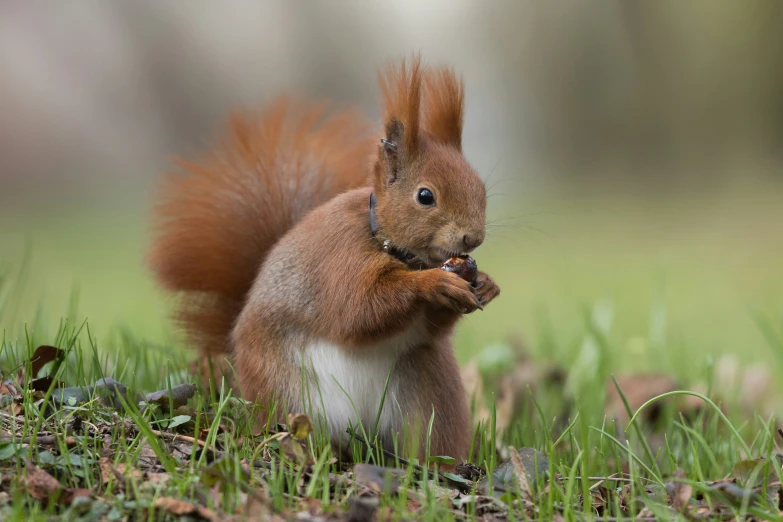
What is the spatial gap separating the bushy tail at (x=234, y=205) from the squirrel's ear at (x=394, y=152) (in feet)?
1.33

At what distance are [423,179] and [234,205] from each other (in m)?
0.75

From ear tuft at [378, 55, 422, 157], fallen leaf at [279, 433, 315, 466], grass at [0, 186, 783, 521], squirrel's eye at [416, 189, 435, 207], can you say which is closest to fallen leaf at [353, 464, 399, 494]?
grass at [0, 186, 783, 521]

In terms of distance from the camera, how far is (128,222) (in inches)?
307

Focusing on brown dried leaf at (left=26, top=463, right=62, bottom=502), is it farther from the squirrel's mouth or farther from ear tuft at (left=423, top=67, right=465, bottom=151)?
ear tuft at (left=423, top=67, right=465, bottom=151)

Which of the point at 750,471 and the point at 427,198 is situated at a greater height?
the point at 427,198

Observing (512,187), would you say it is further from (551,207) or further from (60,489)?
(60,489)

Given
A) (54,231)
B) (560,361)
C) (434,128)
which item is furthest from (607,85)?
(434,128)

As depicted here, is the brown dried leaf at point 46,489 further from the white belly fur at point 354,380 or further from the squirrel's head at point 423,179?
the squirrel's head at point 423,179

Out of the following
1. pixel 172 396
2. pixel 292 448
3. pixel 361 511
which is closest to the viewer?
pixel 361 511

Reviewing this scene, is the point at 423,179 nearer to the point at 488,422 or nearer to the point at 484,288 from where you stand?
the point at 484,288

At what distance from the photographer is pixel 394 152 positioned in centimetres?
206

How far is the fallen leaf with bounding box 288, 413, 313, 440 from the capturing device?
1.88m

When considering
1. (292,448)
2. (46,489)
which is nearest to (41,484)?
(46,489)

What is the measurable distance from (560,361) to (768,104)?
6.66 meters
